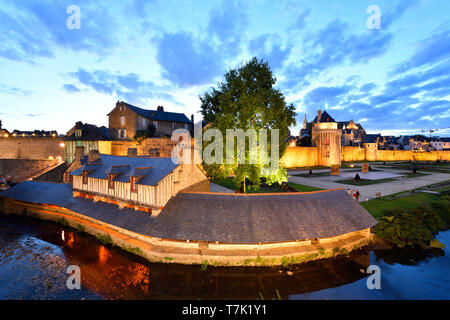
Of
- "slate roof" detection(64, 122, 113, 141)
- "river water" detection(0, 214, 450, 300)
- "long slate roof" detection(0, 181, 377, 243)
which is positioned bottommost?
"river water" detection(0, 214, 450, 300)

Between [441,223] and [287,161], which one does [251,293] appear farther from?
[287,161]

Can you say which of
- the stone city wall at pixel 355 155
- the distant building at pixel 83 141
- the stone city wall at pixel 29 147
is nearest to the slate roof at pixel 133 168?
the distant building at pixel 83 141

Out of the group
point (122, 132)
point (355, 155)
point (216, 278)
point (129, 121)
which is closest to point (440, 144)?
point (355, 155)

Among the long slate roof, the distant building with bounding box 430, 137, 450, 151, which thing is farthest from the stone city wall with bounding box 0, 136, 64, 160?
the distant building with bounding box 430, 137, 450, 151

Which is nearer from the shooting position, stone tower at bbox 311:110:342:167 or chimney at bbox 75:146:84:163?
chimney at bbox 75:146:84:163

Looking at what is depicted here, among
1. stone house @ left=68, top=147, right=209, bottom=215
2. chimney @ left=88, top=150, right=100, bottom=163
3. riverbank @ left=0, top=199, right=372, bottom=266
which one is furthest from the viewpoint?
chimney @ left=88, top=150, right=100, bottom=163

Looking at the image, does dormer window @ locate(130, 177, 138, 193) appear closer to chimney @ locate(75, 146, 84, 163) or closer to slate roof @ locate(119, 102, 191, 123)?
chimney @ locate(75, 146, 84, 163)

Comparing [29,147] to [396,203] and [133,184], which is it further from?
[396,203]

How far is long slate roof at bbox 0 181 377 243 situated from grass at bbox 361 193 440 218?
18.0 ft

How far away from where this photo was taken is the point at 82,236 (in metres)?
18.4

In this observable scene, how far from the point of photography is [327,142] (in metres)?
53.6

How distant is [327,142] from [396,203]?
34356mm

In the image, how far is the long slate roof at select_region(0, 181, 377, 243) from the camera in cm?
1308

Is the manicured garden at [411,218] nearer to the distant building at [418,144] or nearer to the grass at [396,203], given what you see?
the grass at [396,203]
